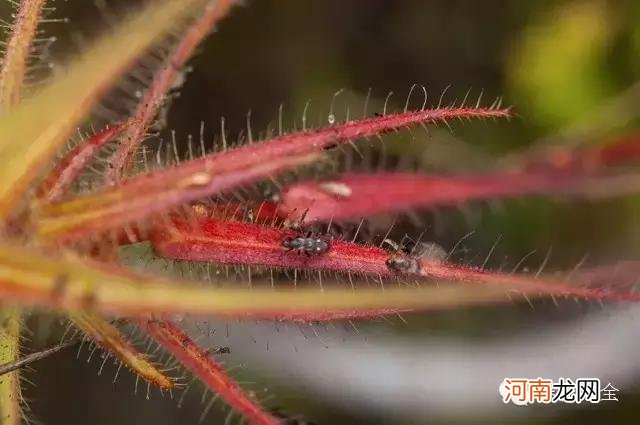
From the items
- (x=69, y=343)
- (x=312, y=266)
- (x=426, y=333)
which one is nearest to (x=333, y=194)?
(x=312, y=266)

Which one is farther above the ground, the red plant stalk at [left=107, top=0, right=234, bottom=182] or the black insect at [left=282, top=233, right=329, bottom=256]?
the red plant stalk at [left=107, top=0, right=234, bottom=182]

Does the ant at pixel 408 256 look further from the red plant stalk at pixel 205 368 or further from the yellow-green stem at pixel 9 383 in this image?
the yellow-green stem at pixel 9 383

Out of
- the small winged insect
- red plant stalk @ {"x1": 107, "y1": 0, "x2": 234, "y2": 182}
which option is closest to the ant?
the small winged insect

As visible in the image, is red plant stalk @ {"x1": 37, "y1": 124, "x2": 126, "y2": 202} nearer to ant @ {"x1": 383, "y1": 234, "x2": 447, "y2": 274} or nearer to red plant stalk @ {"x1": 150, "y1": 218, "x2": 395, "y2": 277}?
red plant stalk @ {"x1": 150, "y1": 218, "x2": 395, "y2": 277}

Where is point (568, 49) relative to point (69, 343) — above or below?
above

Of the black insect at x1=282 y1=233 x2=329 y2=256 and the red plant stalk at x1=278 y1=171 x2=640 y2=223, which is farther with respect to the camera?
the black insect at x1=282 y1=233 x2=329 y2=256

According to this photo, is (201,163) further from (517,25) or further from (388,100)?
(517,25)

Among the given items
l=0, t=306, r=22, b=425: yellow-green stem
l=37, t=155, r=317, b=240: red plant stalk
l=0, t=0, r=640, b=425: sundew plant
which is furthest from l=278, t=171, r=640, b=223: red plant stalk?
l=0, t=306, r=22, b=425: yellow-green stem

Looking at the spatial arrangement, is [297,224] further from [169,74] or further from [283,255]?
[169,74]

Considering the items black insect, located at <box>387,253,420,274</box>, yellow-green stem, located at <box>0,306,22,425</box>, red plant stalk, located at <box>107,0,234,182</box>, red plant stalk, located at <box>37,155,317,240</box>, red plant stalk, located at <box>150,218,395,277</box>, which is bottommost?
yellow-green stem, located at <box>0,306,22,425</box>
